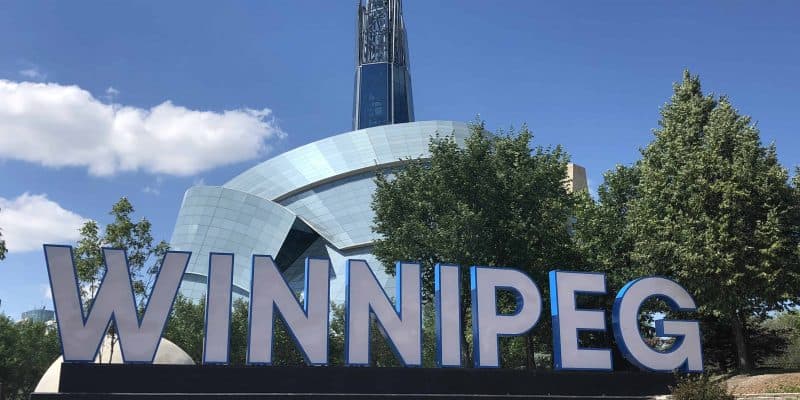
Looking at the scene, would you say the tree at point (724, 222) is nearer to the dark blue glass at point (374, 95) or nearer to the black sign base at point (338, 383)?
the black sign base at point (338, 383)

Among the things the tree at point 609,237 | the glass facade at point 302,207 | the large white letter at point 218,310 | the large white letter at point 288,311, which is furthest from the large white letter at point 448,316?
the glass facade at point 302,207

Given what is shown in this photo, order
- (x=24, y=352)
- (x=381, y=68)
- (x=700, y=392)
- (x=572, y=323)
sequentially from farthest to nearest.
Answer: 1. (x=381, y=68)
2. (x=24, y=352)
3. (x=572, y=323)
4. (x=700, y=392)

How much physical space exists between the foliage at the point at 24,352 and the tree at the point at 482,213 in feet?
105

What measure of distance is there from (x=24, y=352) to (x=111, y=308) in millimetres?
41054

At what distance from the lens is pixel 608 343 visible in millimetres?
34906

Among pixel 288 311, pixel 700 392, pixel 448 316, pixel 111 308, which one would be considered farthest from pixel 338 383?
pixel 700 392

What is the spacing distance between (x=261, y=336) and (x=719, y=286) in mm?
17855

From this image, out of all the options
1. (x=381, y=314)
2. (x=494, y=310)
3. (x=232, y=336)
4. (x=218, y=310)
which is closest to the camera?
(x=218, y=310)

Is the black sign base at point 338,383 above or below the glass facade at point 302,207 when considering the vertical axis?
Result: below

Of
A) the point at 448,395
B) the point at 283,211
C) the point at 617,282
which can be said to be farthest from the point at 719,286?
the point at 283,211

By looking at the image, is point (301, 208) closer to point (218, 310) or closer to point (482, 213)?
point (482, 213)

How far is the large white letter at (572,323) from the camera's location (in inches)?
920

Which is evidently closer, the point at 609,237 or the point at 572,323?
the point at 572,323

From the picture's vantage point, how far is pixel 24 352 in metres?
54.3
